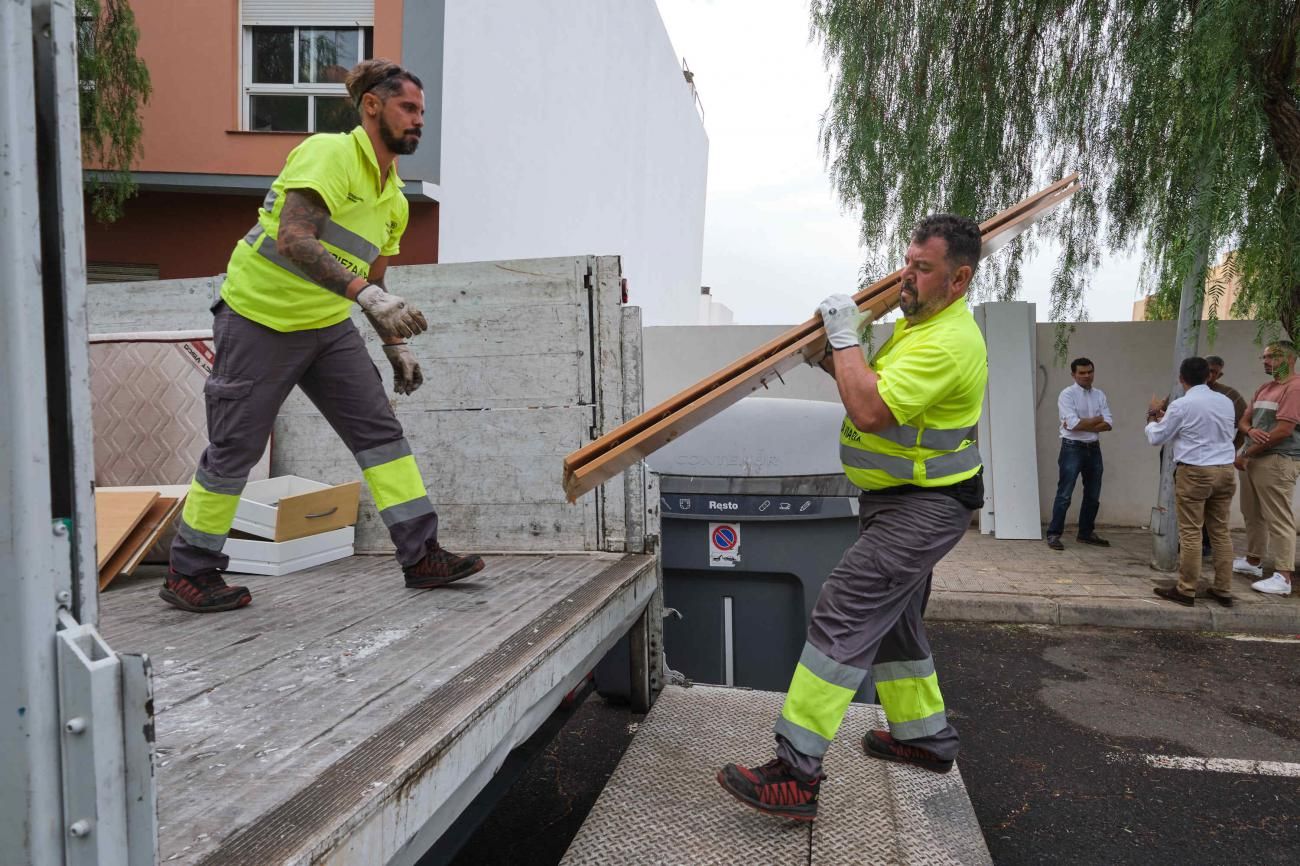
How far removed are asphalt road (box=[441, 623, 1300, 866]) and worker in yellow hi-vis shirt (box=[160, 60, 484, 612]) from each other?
131 centimetres

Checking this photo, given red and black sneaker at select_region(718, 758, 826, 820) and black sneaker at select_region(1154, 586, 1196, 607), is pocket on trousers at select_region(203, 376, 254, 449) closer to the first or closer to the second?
red and black sneaker at select_region(718, 758, 826, 820)

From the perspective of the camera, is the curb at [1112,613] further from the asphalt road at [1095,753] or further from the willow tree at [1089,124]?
the willow tree at [1089,124]

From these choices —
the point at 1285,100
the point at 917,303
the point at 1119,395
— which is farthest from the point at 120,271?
the point at 1285,100

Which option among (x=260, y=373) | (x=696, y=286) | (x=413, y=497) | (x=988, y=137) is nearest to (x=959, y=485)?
(x=413, y=497)

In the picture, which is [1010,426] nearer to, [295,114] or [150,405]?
[150,405]

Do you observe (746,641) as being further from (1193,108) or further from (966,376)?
(1193,108)

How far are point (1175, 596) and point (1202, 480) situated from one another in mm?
860

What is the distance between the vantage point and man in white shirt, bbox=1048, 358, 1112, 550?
8539 millimetres

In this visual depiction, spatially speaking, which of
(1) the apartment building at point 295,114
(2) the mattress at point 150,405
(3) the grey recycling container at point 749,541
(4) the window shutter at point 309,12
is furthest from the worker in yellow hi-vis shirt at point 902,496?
(4) the window shutter at point 309,12

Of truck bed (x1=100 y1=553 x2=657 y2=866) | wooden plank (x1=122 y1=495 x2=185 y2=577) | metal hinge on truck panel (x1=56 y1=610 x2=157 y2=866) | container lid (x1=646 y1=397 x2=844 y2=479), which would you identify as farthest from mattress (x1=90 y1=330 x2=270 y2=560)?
metal hinge on truck panel (x1=56 y1=610 x2=157 y2=866)

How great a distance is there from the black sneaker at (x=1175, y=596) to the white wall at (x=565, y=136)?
758cm

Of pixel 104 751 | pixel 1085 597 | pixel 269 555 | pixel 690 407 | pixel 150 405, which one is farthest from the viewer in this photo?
pixel 1085 597

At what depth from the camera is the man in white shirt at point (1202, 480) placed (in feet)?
20.7

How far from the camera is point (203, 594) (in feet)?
8.59
